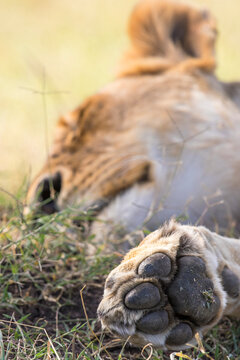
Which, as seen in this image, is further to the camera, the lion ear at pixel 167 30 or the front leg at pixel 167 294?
the lion ear at pixel 167 30

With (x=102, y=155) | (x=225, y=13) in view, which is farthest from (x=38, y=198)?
(x=225, y=13)

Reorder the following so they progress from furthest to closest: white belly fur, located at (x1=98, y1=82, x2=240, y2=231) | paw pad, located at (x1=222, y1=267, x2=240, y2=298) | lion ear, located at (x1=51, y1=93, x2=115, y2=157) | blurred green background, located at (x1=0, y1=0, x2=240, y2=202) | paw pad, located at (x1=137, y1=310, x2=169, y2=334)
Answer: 1. blurred green background, located at (x1=0, y1=0, x2=240, y2=202)
2. lion ear, located at (x1=51, y1=93, x2=115, y2=157)
3. white belly fur, located at (x1=98, y1=82, x2=240, y2=231)
4. paw pad, located at (x1=222, y1=267, x2=240, y2=298)
5. paw pad, located at (x1=137, y1=310, x2=169, y2=334)

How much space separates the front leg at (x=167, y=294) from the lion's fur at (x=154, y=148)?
2.30 ft

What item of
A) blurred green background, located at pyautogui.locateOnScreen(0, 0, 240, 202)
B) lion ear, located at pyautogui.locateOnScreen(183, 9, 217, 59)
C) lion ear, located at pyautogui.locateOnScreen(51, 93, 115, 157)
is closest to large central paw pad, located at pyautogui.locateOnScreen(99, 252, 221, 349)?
lion ear, located at pyautogui.locateOnScreen(51, 93, 115, 157)

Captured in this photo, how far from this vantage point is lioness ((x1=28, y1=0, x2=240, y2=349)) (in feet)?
5.25

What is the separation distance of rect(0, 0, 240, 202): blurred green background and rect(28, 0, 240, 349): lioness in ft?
1.72

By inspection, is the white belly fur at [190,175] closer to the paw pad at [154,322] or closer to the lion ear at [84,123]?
the lion ear at [84,123]

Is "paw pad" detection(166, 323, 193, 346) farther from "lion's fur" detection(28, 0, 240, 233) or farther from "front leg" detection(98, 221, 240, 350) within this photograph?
"lion's fur" detection(28, 0, 240, 233)

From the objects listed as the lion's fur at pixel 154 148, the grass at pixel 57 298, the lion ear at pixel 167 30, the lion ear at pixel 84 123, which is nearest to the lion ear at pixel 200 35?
the lion ear at pixel 167 30

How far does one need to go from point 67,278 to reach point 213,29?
6.38 ft

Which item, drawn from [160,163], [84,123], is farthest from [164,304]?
[84,123]

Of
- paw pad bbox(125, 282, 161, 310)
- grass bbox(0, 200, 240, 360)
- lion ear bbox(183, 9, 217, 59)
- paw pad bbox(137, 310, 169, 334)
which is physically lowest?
grass bbox(0, 200, 240, 360)

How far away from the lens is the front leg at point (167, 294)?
4.53 ft

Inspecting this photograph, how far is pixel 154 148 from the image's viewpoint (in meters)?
2.48
